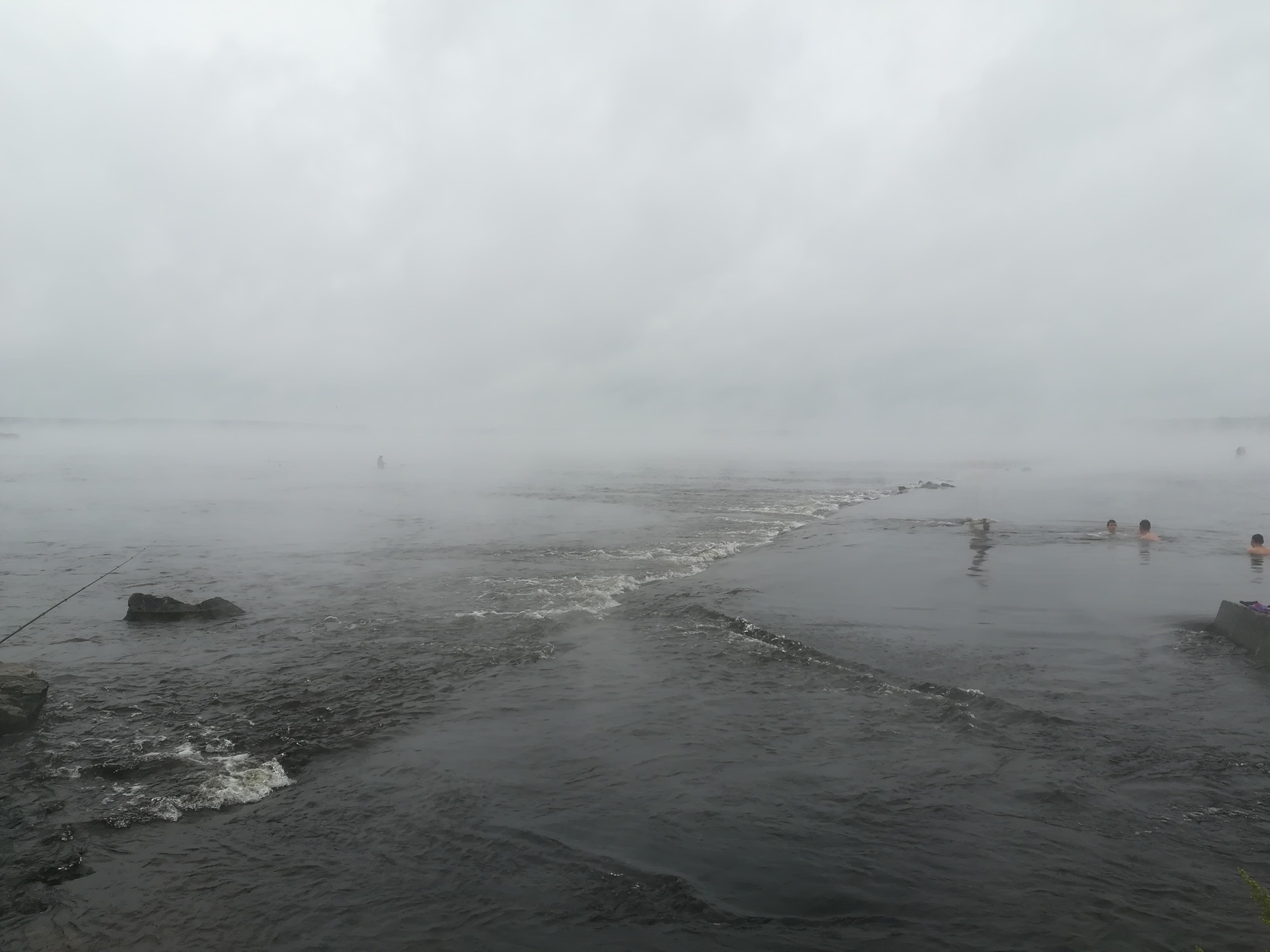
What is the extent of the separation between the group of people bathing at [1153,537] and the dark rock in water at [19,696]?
129 ft

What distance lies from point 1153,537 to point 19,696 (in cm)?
4173

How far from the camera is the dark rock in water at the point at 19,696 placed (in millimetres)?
11898

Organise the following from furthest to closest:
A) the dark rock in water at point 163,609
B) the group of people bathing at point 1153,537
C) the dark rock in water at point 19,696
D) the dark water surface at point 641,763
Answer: the group of people bathing at point 1153,537, the dark rock in water at point 163,609, the dark rock in water at point 19,696, the dark water surface at point 641,763

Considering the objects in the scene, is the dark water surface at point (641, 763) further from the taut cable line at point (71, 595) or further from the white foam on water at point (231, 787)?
the taut cable line at point (71, 595)

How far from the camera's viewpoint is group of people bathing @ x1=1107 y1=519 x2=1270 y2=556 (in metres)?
28.6

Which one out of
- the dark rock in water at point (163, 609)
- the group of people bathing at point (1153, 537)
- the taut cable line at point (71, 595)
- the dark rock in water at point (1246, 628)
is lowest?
the taut cable line at point (71, 595)

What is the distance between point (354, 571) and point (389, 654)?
10822 millimetres

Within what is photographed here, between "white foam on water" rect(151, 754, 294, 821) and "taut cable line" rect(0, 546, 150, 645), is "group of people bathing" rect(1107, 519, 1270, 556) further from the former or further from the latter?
"taut cable line" rect(0, 546, 150, 645)

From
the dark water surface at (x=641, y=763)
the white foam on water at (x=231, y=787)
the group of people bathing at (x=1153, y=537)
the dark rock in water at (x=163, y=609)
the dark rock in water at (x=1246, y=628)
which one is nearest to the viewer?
the dark water surface at (x=641, y=763)

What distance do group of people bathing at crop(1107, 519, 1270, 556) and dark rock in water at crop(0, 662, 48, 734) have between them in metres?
39.3

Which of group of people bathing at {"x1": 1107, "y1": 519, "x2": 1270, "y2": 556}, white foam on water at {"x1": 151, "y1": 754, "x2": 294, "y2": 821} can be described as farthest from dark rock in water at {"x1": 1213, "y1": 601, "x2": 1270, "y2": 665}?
white foam on water at {"x1": 151, "y1": 754, "x2": 294, "y2": 821}

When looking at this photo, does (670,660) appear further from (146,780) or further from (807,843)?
(146,780)

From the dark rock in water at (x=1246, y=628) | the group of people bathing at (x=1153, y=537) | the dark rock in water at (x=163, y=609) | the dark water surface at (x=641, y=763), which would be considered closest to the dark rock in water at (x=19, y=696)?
the dark water surface at (x=641, y=763)

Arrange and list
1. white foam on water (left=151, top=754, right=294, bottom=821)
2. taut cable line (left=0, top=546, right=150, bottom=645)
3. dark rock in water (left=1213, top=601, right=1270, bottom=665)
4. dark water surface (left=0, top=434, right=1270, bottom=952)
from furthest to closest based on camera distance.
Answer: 1. taut cable line (left=0, top=546, right=150, bottom=645)
2. dark rock in water (left=1213, top=601, right=1270, bottom=665)
3. white foam on water (left=151, top=754, right=294, bottom=821)
4. dark water surface (left=0, top=434, right=1270, bottom=952)
